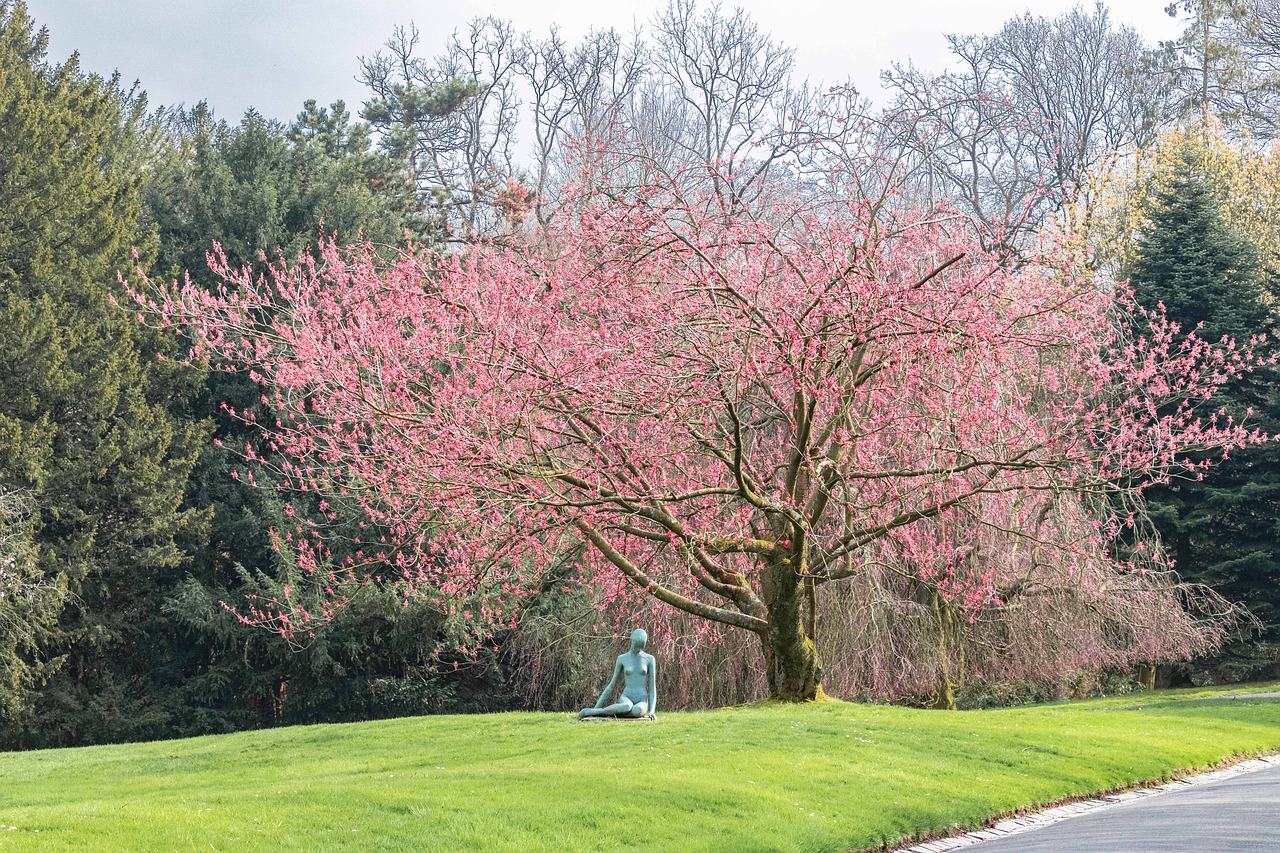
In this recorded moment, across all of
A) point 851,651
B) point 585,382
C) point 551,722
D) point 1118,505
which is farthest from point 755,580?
point 1118,505

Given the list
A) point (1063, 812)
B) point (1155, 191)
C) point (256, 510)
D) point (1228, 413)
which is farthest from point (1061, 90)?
point (1063, 812)

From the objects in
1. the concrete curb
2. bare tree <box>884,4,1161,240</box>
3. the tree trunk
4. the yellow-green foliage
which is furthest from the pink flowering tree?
bare tree <box>884,4,1161,240</box>

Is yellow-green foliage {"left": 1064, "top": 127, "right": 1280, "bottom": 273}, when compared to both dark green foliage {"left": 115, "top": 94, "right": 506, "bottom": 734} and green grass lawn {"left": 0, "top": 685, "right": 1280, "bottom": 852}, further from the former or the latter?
dark green foliage {"left": 115, "top": 94, "right": 506, "bottom": 734}

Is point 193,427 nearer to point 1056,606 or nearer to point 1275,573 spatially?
point 1056,606

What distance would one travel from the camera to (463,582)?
12.7m

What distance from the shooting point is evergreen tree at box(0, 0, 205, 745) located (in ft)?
68.1

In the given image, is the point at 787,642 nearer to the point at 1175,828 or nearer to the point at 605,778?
the point at 605,778

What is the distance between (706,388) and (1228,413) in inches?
587

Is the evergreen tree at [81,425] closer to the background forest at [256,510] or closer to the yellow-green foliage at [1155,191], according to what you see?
the background forest at [256,510]

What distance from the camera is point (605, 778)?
8.57 metres

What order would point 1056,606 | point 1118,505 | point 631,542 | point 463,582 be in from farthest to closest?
point 1118,505, point 1056,606, point 631,542, point 463,582

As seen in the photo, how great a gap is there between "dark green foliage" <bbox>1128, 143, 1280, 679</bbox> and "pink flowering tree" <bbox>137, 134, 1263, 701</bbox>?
9299mm

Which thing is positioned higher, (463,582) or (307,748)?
(463,582)

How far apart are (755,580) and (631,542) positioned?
2600mm
